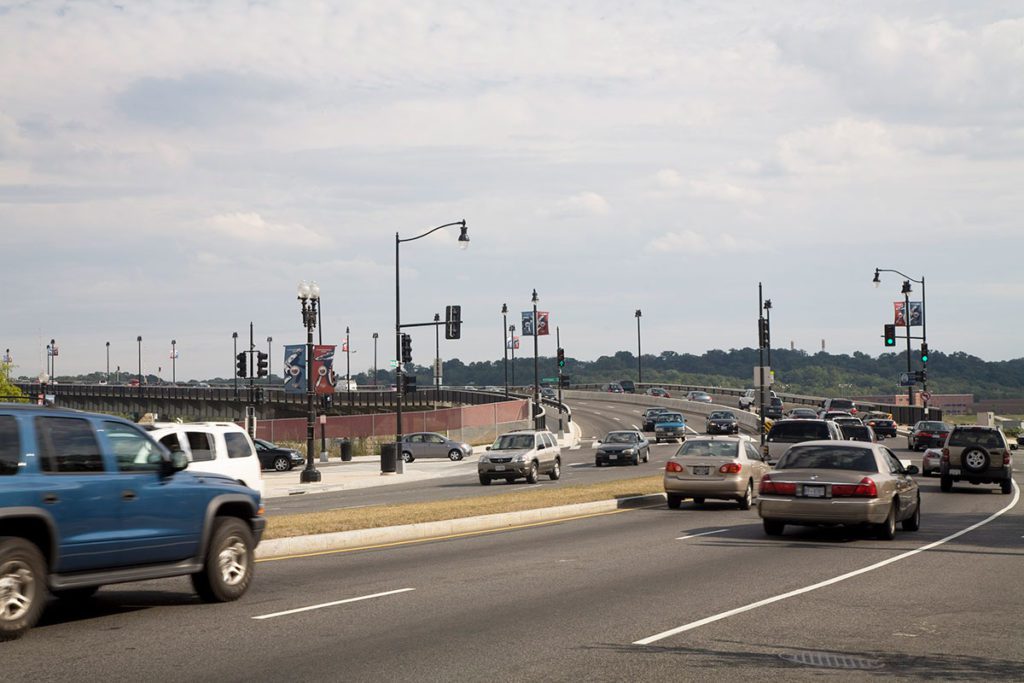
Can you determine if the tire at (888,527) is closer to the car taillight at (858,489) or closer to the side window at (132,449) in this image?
the car taillight at (858,489)

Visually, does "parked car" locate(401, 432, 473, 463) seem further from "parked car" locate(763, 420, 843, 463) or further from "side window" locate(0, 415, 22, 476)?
"side window" locate(0, 415, 22, 476)

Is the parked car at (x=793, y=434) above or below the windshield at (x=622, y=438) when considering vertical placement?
above

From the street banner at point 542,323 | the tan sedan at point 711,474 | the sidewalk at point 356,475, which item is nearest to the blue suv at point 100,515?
the tan sedan at point 711,474

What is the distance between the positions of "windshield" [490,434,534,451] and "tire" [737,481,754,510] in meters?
13.2

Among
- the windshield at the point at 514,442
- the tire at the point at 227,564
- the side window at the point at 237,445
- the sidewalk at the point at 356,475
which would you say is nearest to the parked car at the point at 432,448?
the sidewalk at the point at 356,475

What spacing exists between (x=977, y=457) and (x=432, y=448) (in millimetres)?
32771

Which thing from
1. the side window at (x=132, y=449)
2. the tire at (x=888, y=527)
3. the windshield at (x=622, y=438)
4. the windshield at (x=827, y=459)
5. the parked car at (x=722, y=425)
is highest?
the side window at (x=132, y=449)

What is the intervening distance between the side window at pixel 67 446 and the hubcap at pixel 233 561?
6.14 ft

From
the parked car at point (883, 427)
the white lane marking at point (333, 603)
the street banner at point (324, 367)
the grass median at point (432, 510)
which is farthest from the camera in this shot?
the parked car at point (883, 427)

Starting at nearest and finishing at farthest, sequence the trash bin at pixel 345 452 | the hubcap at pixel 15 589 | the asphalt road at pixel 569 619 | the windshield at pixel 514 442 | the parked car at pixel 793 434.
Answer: the asphalt road at pixel 569 619 < the hubcap at pixel 15 589 < the parked car at pixel 793 434 < the windshield at pixel 514 442 < the trash bin at pixel 345 452

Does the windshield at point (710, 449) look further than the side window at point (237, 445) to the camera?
Yes

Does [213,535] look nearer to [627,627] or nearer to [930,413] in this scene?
[627,627]

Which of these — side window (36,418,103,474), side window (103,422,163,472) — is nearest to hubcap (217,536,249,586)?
side window (103,422,163,472)

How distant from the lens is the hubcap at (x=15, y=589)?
9.35m
